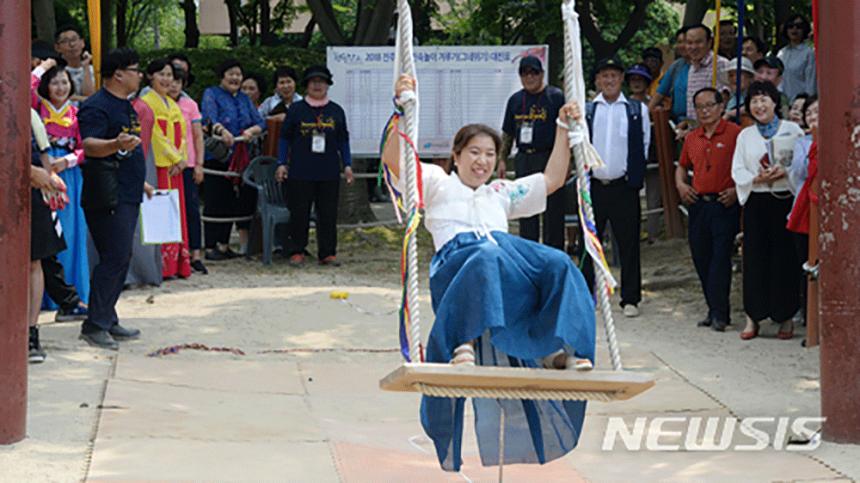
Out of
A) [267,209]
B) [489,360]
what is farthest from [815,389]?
[267,209]

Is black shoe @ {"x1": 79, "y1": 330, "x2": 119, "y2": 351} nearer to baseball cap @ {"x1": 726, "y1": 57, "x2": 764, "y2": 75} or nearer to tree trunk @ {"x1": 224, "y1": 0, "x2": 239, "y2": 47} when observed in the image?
baseball cap @ {"x1": 726, "y1": 57, "x2": 764, "y2": 75}

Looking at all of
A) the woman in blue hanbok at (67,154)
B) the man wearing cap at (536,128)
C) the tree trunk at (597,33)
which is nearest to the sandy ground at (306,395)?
the woman in blue hanbok at (67,154)

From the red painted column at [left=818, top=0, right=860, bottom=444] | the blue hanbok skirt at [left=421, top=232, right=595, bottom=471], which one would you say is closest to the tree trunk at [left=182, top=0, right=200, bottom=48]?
the red painted column at [left=818, top=0, right=860, bottom=444]

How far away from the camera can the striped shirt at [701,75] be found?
37.9 feet

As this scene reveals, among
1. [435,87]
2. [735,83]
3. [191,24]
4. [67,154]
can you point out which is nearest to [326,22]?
[435,87]

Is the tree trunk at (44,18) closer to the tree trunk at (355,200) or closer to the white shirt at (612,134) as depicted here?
the tree trunk at (355,200)

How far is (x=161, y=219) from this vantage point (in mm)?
10562

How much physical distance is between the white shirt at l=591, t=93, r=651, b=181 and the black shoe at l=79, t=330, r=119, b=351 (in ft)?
12.6

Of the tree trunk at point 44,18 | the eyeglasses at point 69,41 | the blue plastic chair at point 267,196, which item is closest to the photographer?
the eyeglasses at point 69,41

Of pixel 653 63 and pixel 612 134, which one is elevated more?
pixel 653 63

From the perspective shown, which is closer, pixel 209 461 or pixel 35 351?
pixel 209 461

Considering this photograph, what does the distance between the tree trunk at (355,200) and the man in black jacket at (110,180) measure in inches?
251

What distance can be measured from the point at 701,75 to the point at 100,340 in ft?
19.2

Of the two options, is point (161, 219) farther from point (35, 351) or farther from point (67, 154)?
Result: point (35, 351)
